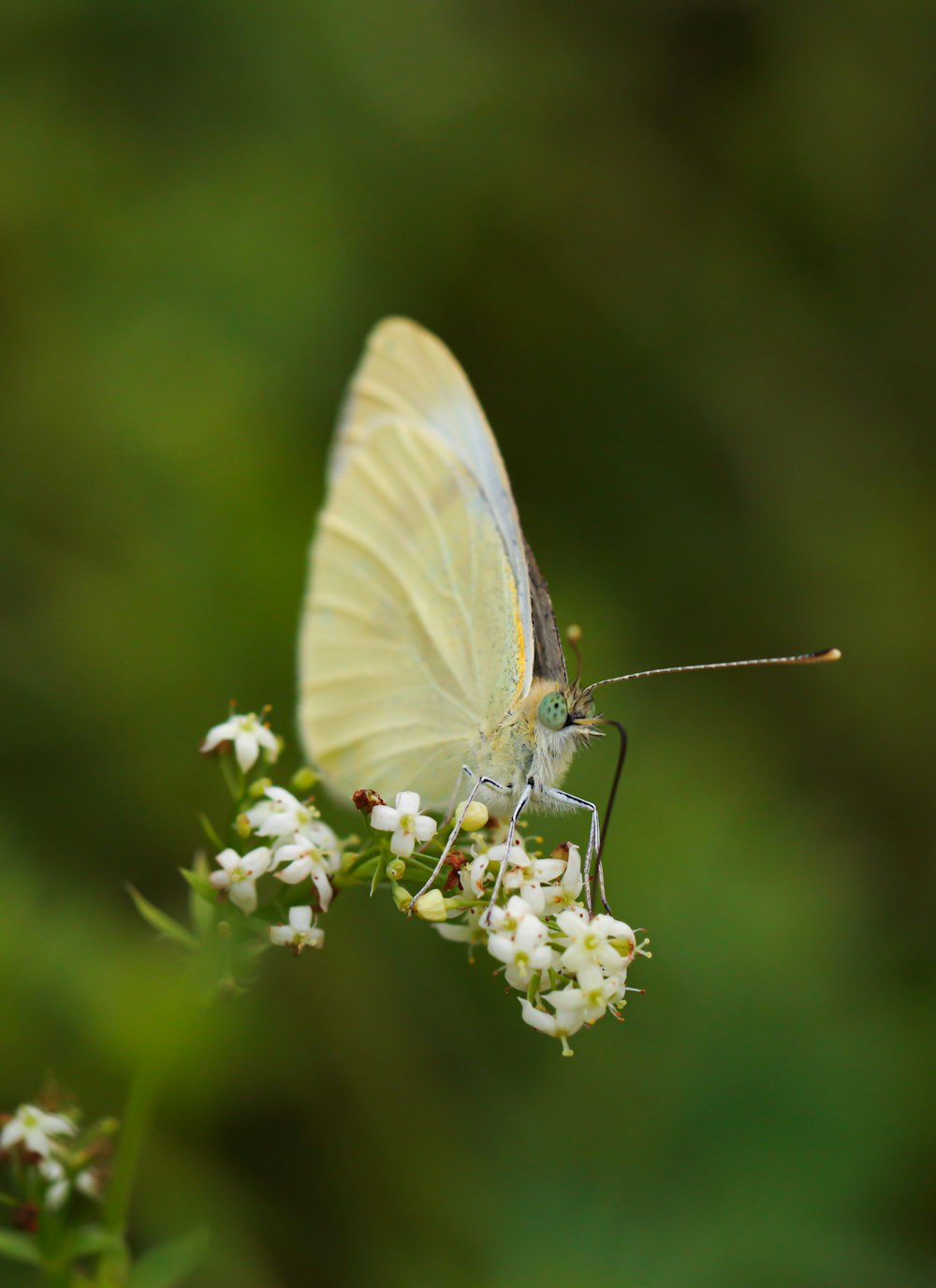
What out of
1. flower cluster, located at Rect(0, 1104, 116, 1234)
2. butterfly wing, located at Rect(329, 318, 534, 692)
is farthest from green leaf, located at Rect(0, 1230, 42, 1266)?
butterfly wing, located at Rect(329, 318, 534, 692)

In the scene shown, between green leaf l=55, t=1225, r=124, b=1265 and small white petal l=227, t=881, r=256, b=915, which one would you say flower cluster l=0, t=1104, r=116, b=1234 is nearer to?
green leaf l=55, t=1225, r=124, b=1265

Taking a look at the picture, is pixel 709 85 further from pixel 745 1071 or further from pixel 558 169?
pixel 745 1071

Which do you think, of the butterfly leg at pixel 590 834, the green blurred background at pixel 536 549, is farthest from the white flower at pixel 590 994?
the green blurred background at pixel 536 549

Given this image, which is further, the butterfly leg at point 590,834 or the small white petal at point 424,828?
the butterfly leg at point 590,834

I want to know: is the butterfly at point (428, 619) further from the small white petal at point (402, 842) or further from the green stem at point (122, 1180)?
the green stem at point (122, 1180)

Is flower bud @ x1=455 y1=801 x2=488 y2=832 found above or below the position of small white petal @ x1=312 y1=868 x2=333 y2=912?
above

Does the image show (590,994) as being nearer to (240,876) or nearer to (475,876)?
(475,876)
